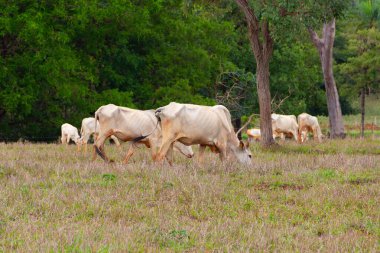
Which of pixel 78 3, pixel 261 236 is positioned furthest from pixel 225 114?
pixel 78 3

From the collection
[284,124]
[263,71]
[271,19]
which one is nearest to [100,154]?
[271,19]

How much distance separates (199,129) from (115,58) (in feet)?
69.0

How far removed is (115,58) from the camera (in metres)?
35.8

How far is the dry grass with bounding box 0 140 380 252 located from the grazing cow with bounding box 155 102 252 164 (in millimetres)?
1170

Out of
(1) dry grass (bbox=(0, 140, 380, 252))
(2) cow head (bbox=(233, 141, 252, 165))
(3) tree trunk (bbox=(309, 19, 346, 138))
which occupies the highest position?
(3) tree trunk (bbox=(309, 19, 346, 138))

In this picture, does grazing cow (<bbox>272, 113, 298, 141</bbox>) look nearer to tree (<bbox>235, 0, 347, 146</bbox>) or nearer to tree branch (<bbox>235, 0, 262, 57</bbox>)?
tree (<bbox>235, 0, 347, 146</bbox>)

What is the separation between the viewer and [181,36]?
122 feet

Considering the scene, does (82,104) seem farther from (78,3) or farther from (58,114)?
(78,3)

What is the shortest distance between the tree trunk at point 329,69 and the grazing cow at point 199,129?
16.5 meters

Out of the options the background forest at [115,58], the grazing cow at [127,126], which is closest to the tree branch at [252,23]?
the background forest at [115,58]

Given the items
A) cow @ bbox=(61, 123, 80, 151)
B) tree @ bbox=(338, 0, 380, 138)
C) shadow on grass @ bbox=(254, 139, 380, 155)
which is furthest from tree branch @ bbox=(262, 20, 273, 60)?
tree @ bbox=(338, 0, 380, 138)

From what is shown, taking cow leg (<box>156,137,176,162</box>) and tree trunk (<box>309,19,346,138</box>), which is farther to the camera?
tree trunk (<box>309,19,346,138</box>)

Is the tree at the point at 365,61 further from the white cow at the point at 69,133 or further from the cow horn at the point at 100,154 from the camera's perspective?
the cow horn at the point at 100,154

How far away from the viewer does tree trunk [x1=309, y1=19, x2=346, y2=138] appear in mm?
31453
